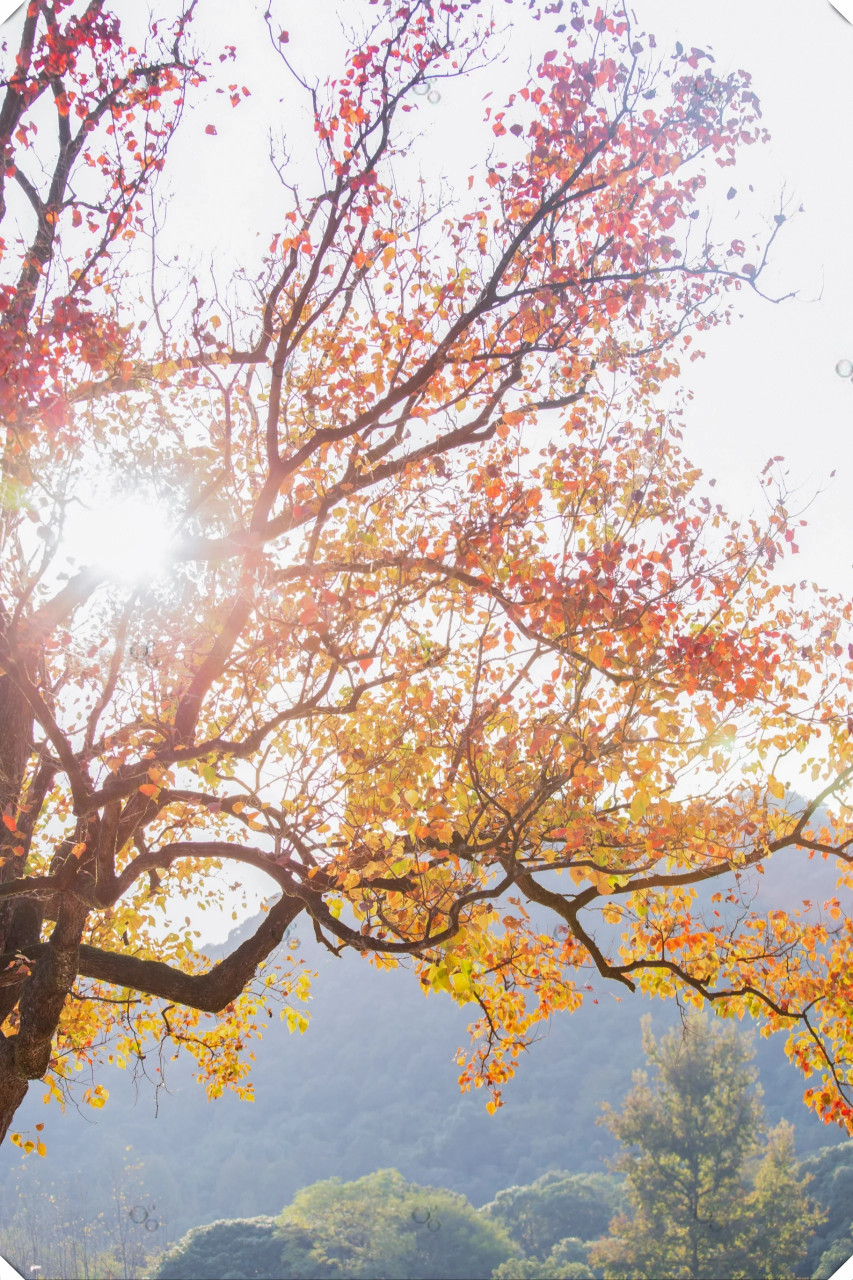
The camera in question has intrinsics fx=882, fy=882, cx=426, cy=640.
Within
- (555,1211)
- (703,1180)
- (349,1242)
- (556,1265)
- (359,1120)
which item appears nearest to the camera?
(703,1180)

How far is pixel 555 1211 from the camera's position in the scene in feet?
217

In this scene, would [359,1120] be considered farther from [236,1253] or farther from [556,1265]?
[236,1253]

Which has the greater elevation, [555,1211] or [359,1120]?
[359,1120]

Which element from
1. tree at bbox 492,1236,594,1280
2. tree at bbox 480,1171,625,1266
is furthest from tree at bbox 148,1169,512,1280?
tree at bbox 480,1171,625,1266

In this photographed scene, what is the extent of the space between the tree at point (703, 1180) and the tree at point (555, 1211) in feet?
72.5

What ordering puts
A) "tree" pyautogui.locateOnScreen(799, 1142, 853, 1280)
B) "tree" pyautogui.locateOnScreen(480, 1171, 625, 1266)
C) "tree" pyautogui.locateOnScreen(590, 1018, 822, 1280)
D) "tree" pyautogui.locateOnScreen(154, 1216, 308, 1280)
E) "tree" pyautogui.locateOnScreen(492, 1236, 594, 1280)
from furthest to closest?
"tree" pyautogui.locateOnScreen(480, 1171, 625, 1266) < "tree" pyautogui.locateOnScreen(492, 1236, 594, 1280) < "tree" pyautogui.locateOnScreen(154, 1216, 308, 1280) < "tree" pyautogui.locateOnScreen(799, 1142, 853, 1280) < "tree" pyautogui.locateOnScreen(590, 1018, 822, 1280)

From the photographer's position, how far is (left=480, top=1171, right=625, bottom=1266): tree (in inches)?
2537

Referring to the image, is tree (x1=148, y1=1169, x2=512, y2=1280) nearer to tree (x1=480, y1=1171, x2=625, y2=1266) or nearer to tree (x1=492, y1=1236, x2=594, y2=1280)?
tree (x1=492, y1=1236, x2=594, y2=1280)

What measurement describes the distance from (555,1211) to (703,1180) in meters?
29.0

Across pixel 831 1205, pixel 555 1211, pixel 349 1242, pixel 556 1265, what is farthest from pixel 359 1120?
pixel 831 1205

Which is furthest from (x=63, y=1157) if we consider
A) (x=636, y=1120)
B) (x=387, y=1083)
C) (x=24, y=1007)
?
(x=24, y=1007)

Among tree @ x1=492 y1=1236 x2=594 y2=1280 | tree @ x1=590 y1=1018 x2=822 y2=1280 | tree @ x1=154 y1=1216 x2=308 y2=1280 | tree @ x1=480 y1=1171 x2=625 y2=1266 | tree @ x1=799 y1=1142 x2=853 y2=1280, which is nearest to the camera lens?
tree @ x1=590 y1=1018 x2=822 y2=1280

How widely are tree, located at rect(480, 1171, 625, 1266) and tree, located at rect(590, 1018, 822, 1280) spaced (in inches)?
870

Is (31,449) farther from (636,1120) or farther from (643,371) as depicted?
(636,1120)
